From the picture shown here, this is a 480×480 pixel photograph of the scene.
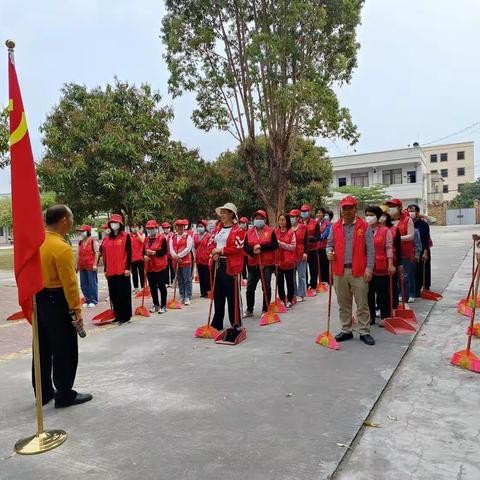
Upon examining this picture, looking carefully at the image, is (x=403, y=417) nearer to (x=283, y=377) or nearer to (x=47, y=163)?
(x=283, y=377)

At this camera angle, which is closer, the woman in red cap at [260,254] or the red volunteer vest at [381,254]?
the red volunteer vest at [381,254]

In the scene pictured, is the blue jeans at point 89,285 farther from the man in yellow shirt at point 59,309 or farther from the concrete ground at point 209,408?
the man in yellow shirt at point 59,309

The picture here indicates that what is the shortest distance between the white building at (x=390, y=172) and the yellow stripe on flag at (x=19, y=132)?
46.8 metres

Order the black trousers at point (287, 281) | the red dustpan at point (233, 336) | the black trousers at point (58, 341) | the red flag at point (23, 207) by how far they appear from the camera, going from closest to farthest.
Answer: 1. the red flag at point (23, 207)
2. the black trousers at point (58, 341)
3. the red dustpan at point (233, 336)
4. the black trousers at point (287, 281)

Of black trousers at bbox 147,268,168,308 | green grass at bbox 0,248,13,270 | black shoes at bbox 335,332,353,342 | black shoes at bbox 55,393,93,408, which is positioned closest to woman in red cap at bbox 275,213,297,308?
black trousers at bbox 147,268,168,308

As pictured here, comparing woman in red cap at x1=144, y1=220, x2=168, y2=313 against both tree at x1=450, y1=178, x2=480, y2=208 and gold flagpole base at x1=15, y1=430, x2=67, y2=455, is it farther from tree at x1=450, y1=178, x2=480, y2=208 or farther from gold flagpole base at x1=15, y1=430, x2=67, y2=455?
tree at x1=450, y1=178, x2=480, y2=208

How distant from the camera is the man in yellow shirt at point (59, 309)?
396cm

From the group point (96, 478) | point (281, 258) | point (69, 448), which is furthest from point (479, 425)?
point (281, 258)

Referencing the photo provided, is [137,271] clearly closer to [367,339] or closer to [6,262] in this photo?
[367,339]

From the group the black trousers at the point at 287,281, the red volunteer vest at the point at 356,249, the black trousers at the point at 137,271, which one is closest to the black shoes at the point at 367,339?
the red volunteer vest at the point at 356,249

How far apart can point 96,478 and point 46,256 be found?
1.86m

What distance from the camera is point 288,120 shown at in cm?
1634

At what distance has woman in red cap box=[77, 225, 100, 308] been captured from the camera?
9.74 m

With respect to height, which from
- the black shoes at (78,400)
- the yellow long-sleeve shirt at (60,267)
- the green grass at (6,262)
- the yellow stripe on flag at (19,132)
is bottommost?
the green grass at (6,262)
